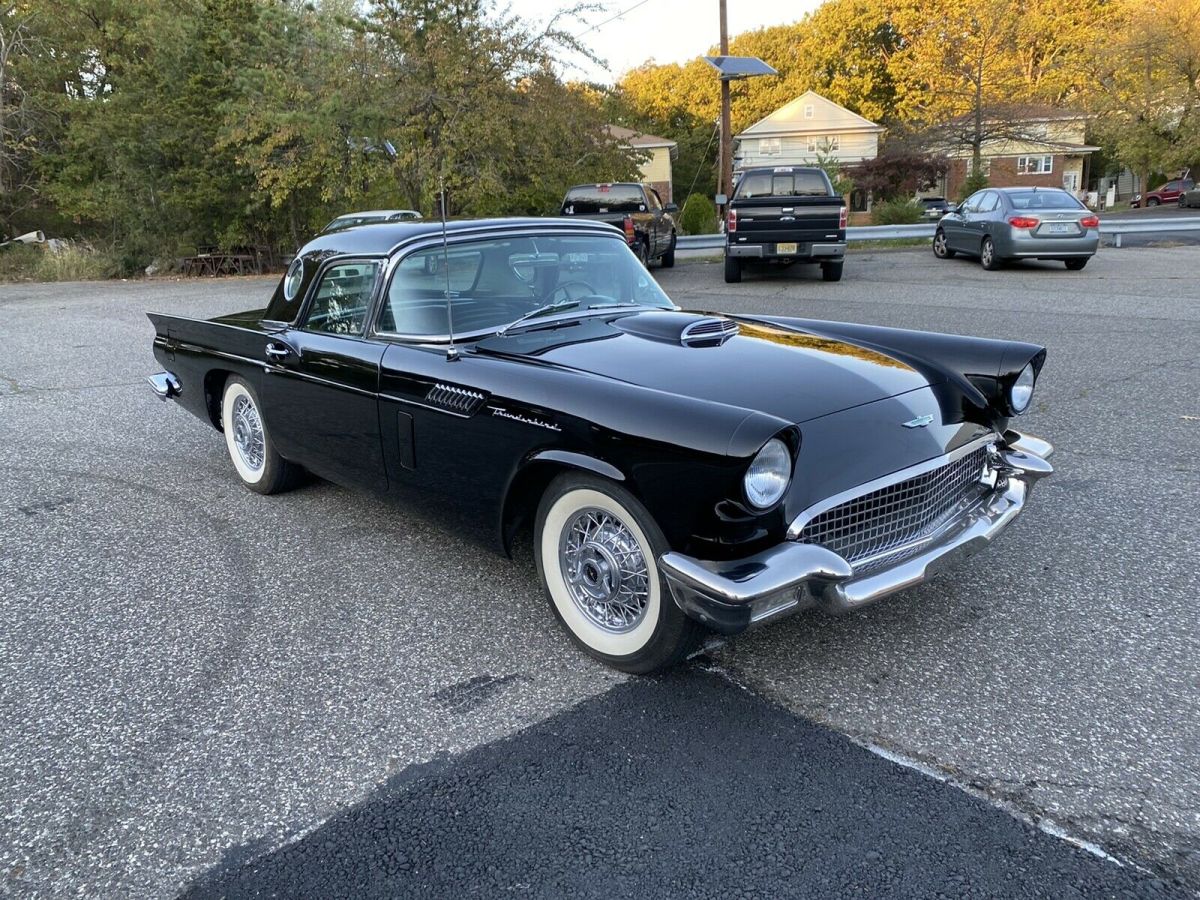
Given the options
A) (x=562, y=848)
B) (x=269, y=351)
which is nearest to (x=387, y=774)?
(x=562, y=848)

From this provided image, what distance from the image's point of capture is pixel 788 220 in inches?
543

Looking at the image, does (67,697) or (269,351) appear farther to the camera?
(269,351)

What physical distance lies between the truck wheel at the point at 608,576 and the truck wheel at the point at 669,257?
15.5m

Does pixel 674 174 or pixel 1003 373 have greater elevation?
pixel 674 174

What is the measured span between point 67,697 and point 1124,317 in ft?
34.7

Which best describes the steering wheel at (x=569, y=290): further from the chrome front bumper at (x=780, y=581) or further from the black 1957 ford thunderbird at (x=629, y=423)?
the chrome front bumper at (x=780, y=581)

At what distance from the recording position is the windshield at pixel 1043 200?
14414mm

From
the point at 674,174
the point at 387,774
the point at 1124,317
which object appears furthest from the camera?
the point at 674,174

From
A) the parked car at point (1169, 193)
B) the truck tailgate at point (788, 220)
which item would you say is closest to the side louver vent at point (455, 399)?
the truck tailgate at point (788, 220)

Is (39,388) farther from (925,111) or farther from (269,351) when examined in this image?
(925,111)

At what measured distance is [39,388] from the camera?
8312 millimetres

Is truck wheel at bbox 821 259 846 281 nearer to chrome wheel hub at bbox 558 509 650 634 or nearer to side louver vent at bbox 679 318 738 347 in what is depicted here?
side louver vent at bbox 679 318 738 347

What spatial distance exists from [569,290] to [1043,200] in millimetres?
13192

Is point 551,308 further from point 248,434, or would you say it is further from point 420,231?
point 248,434
